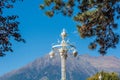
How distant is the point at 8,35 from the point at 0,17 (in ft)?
2.08

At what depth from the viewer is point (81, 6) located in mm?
24094

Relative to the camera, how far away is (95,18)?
23.4 m

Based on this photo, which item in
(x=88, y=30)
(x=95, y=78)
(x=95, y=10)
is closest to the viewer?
(x=95, y=10)

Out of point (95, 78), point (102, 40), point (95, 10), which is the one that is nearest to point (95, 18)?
point (95, 10)

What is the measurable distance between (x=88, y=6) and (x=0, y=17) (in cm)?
1003

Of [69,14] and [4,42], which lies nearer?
[4,42]

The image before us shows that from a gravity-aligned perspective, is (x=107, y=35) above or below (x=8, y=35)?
above

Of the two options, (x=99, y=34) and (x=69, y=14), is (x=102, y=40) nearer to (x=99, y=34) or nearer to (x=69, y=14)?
(x=99, y=34)

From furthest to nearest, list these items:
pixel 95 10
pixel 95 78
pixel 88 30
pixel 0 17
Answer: pixel 95 78
pixel 88 30
pixel 95 10
pixel 0 17

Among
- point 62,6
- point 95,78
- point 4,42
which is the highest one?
point 95,78

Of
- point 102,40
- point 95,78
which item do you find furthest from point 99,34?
point 95,78

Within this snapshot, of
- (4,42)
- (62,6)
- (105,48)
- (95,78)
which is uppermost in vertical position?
(95,78)

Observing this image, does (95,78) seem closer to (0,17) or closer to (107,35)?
(107,35)

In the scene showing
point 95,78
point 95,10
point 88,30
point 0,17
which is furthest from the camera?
point 95,78
